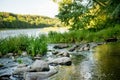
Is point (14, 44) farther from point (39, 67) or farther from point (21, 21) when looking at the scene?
point (21, 21)

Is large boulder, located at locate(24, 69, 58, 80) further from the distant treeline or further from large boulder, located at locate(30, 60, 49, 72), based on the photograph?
the distant treeline

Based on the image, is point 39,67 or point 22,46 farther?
point 22,46

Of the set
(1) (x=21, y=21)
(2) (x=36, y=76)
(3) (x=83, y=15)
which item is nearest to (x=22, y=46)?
(2) (x=36, y=76)

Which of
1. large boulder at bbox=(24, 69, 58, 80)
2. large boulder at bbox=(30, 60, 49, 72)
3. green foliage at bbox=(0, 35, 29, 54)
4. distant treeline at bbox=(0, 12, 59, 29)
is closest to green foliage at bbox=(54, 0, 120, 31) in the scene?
green foliage at bbox=(0, 35, 29, 54)

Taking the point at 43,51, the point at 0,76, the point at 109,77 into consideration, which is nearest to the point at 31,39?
the point at 43,51

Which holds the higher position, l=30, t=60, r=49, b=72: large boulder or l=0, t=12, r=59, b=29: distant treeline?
l=0, t=12, r=59, b=29: distant treeline

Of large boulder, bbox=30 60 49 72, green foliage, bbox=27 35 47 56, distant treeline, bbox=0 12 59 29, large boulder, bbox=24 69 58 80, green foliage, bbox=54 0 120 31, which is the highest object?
distant treeline, bbox=0 12 59 29

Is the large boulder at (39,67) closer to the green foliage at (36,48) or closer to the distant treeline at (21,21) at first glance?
the green foliage at (36,48)

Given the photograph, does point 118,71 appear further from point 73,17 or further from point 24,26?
point 24,26

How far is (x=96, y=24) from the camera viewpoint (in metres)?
44.2

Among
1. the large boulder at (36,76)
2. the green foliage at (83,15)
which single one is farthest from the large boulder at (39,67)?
the green foliage at (83,15)

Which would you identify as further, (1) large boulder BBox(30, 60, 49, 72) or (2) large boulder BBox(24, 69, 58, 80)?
(1) large boulder BBox(30, 60, 49, 72)

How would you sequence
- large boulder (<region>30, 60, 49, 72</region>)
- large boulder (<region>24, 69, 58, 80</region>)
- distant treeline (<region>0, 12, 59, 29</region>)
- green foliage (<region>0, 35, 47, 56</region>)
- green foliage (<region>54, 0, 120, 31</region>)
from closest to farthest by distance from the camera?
large boulder (<region>24, 69, 58, 80</region>) < large boulder (<region>30, 60, 49, 72</region>) < green foliage (<region>0, 35, 47, 56</region>) < green foliage (<region>54, 0, 120, 31</region>) < distant treeline (<region>0, 12, 59, 29</region>)

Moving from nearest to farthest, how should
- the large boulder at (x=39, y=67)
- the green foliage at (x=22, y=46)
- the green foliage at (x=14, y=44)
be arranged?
the large boulder at (x=39, y=67), the green foliage at (x=14, y=44), the green foliage at (x=22, y=46)
